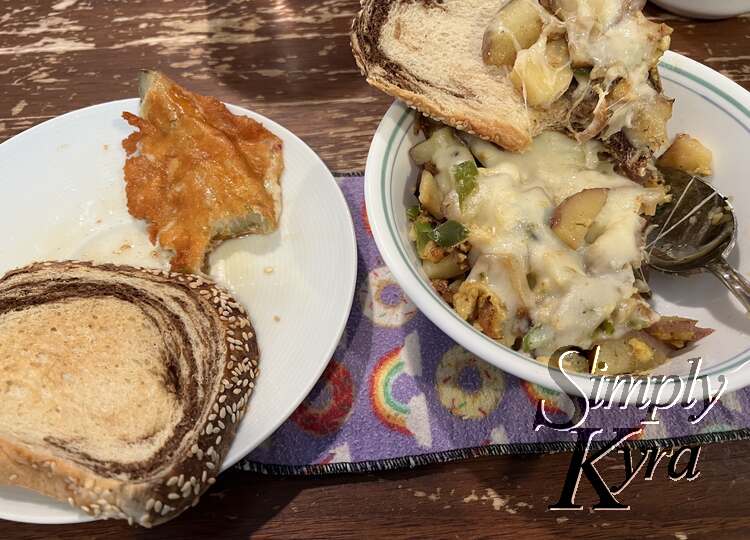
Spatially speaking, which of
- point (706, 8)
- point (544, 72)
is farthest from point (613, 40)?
point (706, 8)

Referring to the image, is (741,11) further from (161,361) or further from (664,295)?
(161,361)

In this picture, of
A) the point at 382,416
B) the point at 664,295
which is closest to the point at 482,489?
the point at 382,416

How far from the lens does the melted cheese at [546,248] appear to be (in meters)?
1.37

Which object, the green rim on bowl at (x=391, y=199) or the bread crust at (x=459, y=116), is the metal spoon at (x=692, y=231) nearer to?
the green rim on bowl at (x=391, y=199)

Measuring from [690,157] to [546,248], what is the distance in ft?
1.97

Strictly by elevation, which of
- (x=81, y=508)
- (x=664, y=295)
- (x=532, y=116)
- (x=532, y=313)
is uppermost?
(x=532, y=116)

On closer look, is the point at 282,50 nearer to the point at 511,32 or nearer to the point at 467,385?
the point at 511,32

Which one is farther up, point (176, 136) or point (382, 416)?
point (176, 136)

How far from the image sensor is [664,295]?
64.0 inches

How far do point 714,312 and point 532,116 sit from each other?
0.68 meters

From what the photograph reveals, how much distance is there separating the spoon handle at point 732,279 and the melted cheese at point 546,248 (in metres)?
0.22

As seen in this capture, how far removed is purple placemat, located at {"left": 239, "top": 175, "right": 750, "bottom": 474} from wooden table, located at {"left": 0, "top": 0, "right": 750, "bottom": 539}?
0.05 meters

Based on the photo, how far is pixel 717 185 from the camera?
1.67 metres

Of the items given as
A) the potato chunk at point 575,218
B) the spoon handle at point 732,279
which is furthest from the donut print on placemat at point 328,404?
the spoon handle at point 732,279
